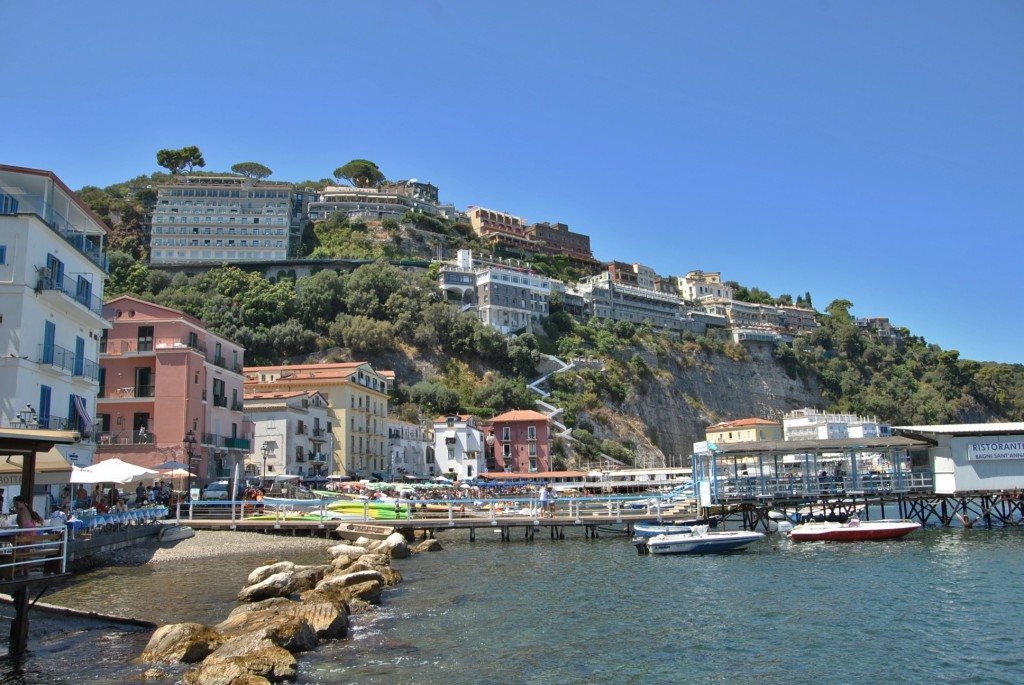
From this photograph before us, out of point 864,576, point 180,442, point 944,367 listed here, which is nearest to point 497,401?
point 180,442

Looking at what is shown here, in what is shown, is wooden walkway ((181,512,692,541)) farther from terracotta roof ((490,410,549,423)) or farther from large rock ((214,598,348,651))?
terracotta roof ((490,410,549,423))

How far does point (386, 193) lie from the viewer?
452ft

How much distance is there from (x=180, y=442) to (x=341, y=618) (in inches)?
1166

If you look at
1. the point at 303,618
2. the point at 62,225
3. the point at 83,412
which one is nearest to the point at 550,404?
the point at 83,412

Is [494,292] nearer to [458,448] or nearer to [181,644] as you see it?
[458,448]

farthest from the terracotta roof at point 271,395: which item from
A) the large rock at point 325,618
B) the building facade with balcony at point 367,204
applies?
the building facade with balcony at point 367,204

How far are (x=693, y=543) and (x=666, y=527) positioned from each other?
2.84m

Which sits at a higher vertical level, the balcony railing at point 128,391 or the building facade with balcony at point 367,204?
the building facade with balcony at point 367,204

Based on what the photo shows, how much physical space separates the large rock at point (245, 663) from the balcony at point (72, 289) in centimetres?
Answer: 1990

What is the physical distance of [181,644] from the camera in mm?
15023

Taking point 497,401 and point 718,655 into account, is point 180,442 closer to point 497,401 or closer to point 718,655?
point 718,655

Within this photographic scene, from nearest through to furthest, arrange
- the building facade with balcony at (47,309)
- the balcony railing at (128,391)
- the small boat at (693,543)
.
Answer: the building facade with balcony at (47,309) → the small boat at (693,543) → the balcony railing at (128,391)

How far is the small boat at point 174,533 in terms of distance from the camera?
33.0 metres

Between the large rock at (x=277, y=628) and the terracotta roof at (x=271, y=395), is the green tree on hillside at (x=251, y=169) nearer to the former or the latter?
the terracotta roof at (x=271, y=395)
